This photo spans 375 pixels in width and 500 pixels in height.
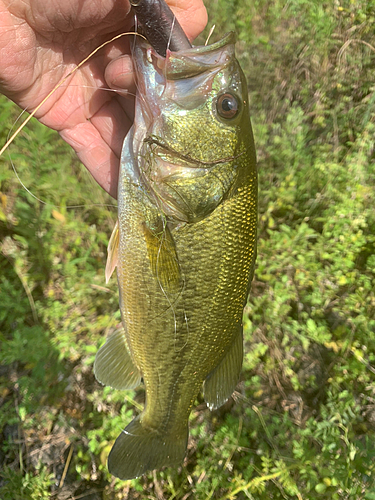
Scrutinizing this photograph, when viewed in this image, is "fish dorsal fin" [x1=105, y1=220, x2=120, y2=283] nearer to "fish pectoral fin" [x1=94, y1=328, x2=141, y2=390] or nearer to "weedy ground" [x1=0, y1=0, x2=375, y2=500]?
"fish pectoral fin" [x1=94, y1=328, x2=141, y2=390]

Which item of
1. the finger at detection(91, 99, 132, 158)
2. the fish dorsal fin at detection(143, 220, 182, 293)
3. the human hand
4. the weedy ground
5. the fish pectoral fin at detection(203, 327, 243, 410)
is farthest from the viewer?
the weedy ground

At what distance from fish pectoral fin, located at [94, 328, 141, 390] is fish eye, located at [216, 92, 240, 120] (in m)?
1.30

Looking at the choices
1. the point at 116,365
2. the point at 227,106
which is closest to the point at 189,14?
the point at 227,106

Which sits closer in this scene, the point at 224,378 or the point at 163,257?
the point at 163,257

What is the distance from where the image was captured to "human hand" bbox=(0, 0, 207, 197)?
1606mm

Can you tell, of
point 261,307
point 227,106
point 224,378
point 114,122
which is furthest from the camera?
point 261,307

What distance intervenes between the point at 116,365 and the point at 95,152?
1416 millimetres

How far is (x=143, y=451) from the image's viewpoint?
1815mm

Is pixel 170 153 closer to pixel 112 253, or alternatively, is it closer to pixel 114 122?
pixel 112 253

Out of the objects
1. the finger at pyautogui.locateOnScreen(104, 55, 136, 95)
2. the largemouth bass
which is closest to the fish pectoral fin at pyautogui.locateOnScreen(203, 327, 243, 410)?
the largemouth bass

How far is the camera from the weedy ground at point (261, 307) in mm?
2408

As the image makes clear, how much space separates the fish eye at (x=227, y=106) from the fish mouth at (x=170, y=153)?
8.1 inches

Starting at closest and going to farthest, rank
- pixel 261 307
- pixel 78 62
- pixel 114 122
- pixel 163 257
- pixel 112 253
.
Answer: pixel 163 257 → pixel 112 253 → pixel 78 62 → pixel 114 122 → pixel 261 307

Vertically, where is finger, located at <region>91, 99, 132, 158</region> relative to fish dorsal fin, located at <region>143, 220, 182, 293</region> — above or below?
above
